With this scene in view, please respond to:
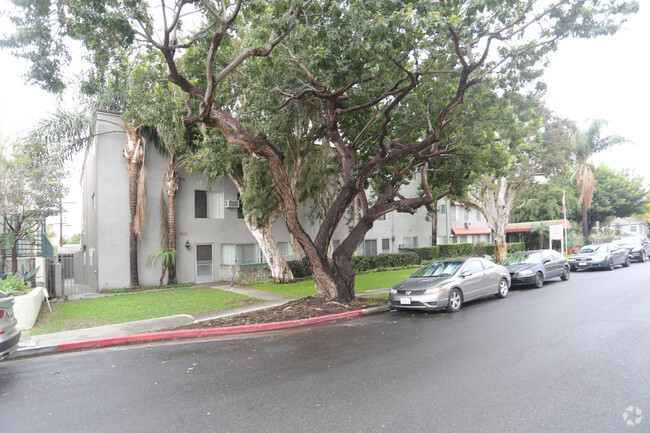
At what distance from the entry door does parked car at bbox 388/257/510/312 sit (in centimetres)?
1138

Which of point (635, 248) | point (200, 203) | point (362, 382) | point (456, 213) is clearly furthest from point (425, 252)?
point (362, 382)

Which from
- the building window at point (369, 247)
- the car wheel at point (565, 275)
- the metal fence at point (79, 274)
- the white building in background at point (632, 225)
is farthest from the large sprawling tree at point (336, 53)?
the white building in background at point (632, 225)

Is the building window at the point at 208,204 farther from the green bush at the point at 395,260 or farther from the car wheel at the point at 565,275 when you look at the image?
the car wheel at the point at 565,275

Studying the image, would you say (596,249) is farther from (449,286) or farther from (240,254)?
(240,254)

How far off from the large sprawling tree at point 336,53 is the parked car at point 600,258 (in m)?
10.4

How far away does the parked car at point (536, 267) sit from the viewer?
527 inches

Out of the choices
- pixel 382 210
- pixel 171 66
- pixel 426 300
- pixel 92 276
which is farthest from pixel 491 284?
pixel 92 276

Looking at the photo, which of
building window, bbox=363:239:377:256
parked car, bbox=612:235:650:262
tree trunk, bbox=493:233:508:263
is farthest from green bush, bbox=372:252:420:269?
parked car, bbox=612:235:650:262

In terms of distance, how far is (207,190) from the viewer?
1866 centimetres

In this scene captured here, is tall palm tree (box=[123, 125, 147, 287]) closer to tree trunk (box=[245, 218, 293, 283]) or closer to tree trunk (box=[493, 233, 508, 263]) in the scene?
tree trunk (box=[245, 218, 293, 283])

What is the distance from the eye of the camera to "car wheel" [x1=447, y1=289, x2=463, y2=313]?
379 inches

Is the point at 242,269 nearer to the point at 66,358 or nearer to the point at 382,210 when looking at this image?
the point at 382,210

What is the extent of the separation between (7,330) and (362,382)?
5.39m

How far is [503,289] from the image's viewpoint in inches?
460
